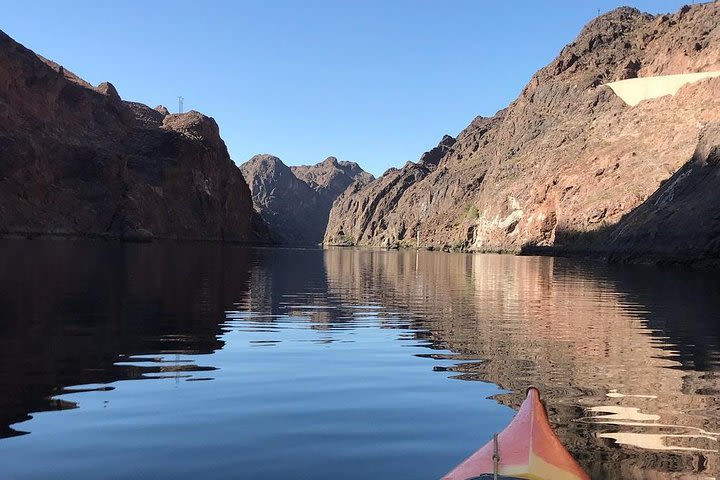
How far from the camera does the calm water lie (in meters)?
8.00

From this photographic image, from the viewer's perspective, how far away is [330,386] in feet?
40.3

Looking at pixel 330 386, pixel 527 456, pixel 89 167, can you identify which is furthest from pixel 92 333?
pixel 89 167

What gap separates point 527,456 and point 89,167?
6422 inches

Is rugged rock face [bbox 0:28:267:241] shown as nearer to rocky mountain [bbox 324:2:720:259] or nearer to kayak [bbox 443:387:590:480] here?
rocky mountain [bbox 324:2:720:259]

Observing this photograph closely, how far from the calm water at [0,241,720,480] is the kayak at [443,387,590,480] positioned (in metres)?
1.98

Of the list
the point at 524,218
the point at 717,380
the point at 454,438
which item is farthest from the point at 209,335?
the point at 524,218

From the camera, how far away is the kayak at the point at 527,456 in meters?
5.36

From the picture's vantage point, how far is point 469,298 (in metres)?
31.4

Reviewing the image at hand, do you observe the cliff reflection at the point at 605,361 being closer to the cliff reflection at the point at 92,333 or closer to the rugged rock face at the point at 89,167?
the cliff reflection at the point at 92,333

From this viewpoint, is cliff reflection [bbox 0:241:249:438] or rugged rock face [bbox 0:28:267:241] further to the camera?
rugged rock face [bbox 0:28:267:241]

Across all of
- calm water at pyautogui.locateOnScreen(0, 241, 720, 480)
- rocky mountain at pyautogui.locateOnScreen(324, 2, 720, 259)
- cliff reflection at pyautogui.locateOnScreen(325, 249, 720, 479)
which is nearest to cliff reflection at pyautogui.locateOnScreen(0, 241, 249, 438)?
calm water at pyautogui.locateOnScreen(0, 241, 720, 480)

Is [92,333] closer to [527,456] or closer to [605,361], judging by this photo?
[605,361]

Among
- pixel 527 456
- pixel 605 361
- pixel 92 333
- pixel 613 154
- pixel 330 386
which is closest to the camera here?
pixel 527 456

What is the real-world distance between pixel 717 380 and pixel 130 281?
28726mm
